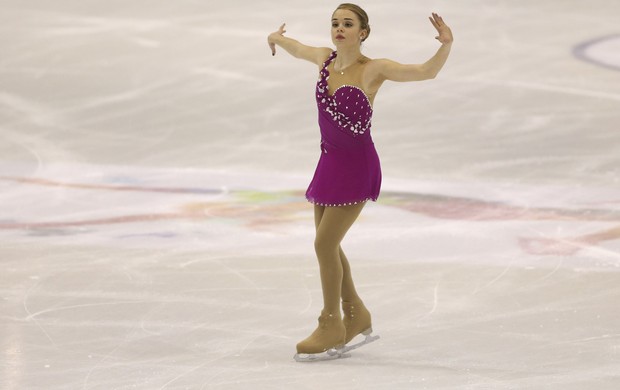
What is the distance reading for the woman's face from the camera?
5.66 meters

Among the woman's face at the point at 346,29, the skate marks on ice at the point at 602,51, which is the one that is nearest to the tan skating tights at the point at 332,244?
the woman's face at the point at 346,29

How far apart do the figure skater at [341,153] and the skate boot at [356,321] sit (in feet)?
0.42

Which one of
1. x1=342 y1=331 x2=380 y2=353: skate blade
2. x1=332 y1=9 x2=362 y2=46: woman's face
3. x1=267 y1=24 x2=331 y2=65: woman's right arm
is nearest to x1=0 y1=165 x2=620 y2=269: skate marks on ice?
x1=342 y1=331 x2=380 y2=353: skate blade

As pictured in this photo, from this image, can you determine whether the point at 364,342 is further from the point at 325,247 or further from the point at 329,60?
the point at 329,60

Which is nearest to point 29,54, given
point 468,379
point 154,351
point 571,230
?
point 571,230

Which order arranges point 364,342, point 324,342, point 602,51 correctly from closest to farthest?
point 324,342 < point 364,342 < point 602,51

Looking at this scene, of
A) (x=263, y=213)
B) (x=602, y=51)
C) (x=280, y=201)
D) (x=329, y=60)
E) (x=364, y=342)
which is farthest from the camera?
(x=602, y=51)

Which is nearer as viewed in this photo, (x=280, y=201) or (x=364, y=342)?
(x=364, y=342)

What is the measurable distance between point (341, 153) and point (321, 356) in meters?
0.89

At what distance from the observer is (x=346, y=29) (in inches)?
223

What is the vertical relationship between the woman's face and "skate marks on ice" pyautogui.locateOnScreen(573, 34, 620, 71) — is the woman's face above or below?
above

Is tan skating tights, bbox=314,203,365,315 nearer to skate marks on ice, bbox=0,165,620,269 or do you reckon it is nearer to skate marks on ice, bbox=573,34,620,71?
skate marks on ice, bbox=0,165,620,269

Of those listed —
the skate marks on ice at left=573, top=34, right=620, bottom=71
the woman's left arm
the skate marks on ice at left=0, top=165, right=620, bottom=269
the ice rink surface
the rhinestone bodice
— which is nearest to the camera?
the woman's left arm

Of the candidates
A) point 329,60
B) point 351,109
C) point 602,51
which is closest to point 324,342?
point 351,109
